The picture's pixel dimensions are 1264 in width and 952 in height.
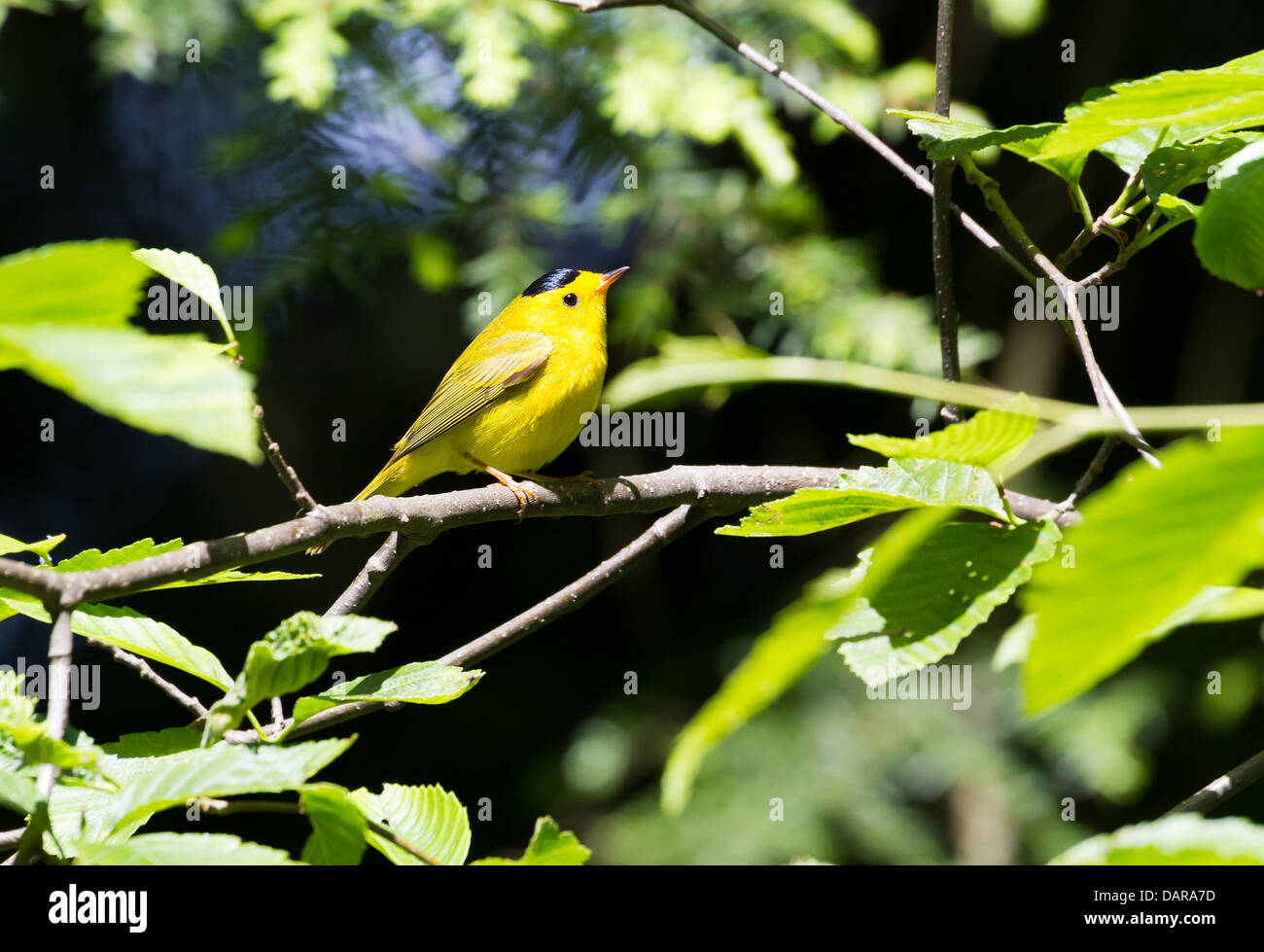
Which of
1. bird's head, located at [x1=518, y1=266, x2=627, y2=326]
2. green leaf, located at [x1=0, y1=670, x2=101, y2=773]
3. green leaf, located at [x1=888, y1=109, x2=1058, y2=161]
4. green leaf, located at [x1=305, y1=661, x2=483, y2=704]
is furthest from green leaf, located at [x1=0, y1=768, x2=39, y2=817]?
bird's head, located at [x1=518, y1=266, x2=627, y2=326]

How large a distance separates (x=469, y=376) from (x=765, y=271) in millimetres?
1281

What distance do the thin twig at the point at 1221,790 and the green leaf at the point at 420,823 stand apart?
2.19 ft

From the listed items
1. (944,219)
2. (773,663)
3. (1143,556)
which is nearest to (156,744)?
(773,663)

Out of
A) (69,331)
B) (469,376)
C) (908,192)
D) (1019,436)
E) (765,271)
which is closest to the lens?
(69,331)

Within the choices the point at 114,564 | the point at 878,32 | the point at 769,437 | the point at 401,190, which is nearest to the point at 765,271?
the point at 769,437

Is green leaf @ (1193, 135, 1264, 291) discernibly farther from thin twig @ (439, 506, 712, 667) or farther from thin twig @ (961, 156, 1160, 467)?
thin twig @ (439, 506, 712, 667)

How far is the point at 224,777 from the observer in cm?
79

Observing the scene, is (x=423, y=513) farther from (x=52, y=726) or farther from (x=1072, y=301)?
(x=1072, y=301)

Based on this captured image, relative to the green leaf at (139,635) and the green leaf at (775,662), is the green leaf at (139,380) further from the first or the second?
the green leaf at (139,635)

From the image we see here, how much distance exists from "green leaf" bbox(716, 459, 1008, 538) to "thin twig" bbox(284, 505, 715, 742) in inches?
26.5

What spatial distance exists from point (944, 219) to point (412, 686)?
107 centimetres

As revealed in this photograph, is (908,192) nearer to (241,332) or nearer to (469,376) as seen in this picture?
(469,376)

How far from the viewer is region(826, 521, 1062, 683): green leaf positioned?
90 centimetres

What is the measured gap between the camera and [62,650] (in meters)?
0.87
